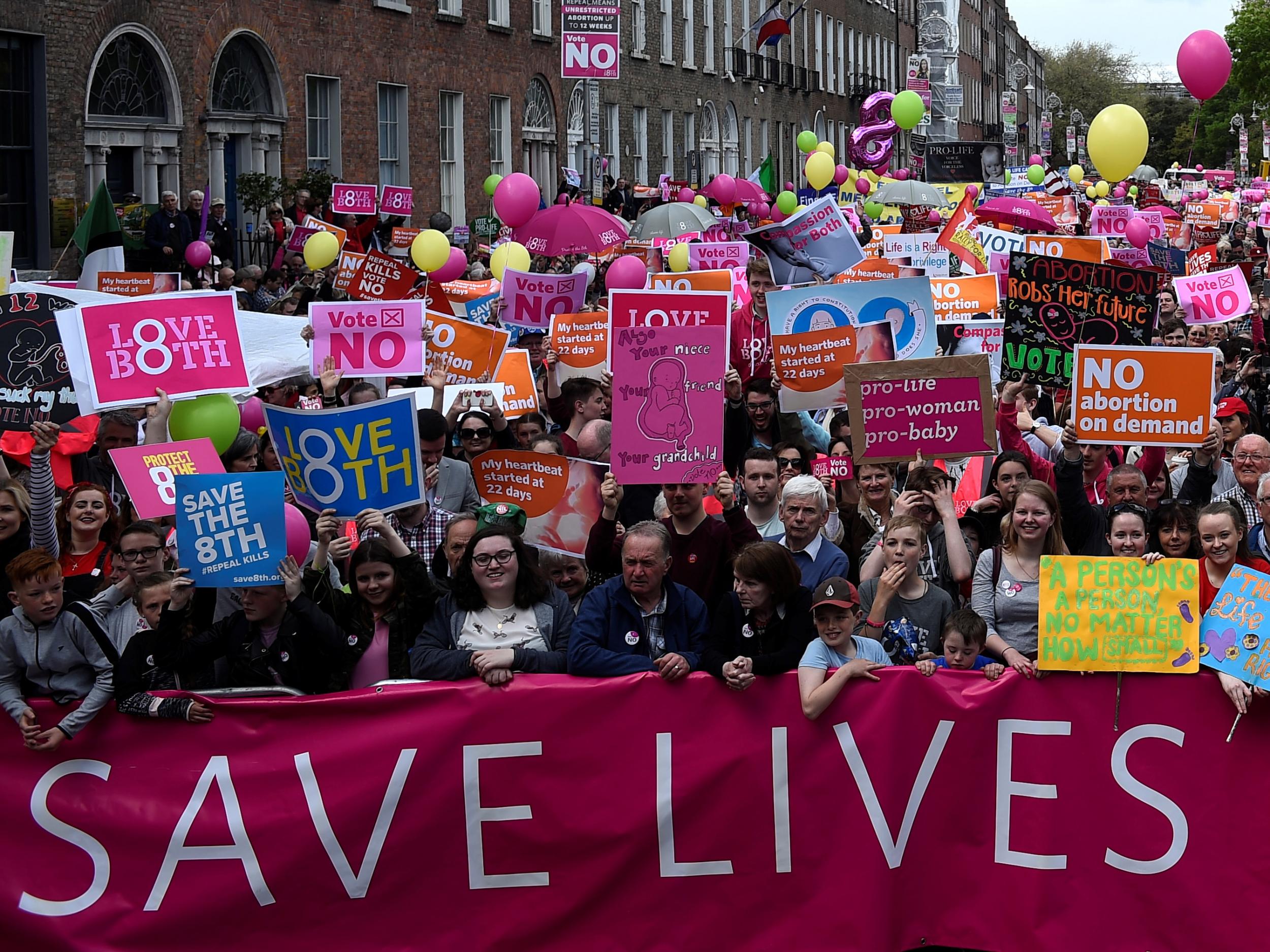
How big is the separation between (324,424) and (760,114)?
44.2 m

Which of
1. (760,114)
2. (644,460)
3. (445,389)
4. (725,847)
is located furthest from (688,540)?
(760,114)

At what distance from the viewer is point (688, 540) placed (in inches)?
258

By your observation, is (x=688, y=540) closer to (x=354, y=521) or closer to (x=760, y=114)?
(x=354, y=521)

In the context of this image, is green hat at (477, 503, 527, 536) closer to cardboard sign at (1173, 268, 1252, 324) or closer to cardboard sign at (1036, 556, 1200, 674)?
cardboard sign at (1036, 556, 1200, 674)

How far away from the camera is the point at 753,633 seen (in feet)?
17.8

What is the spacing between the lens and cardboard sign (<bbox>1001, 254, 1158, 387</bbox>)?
28.5ft

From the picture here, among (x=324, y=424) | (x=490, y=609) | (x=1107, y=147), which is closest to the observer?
(x=490, y=609)

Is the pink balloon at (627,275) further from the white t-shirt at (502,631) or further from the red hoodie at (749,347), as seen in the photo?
the white t-shirt at (502,631)

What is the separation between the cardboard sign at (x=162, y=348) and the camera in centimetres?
771

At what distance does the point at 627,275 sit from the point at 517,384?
14.3 feet

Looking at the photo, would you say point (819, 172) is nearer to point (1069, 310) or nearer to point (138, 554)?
point (1069, 310)

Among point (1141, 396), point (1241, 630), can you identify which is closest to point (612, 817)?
point (1241, 630)

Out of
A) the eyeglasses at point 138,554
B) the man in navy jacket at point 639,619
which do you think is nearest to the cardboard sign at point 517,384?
the eyeglasses at point 138,554

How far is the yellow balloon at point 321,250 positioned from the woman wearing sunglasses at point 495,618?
1000 centimetres
